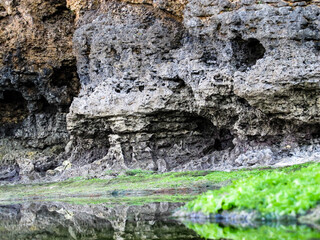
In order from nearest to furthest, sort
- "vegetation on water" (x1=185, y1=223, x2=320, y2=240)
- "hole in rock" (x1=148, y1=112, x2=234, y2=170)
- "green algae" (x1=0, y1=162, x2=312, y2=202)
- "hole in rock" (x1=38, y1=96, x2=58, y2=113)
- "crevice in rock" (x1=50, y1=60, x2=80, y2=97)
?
"vegetation on water" (x1=185, y1=223, x2=320, y2=240)
"green algae" (x1=0, y1=162, x2=312, y2=202)
"hole in rock" (x1=148, y1=112, x2=234, y2=170)
"crevice in rock" (x1=50, y1=60, x2=80, y2=97)
"hole in rock" (x1=38, y1=96, x2=58, y2=113)

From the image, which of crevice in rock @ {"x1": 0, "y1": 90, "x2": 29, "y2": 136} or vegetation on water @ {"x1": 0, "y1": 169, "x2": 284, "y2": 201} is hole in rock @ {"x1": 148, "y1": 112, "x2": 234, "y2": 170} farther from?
crevice in rock @ {"x1": 0, "y1": 90, "x2": 29, "y2": 136}

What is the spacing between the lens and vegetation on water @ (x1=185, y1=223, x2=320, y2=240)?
22.4 feet

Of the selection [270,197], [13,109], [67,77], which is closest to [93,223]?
[270,197]

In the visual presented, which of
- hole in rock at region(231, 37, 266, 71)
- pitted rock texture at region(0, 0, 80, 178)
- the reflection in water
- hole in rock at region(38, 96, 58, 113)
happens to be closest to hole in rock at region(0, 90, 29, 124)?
pitted rock texture at region(0, 0, 80, 178)

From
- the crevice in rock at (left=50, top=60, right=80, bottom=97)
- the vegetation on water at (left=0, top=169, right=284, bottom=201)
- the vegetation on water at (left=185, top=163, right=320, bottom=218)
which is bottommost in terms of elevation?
the vegetation on water at (left=0, top=169, right=284, bottom=201)

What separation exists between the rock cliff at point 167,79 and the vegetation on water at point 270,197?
8.54m

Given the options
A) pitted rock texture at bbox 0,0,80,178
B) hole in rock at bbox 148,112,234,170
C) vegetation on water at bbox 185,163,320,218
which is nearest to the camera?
vegetation on water at bbox 185,163,320,218

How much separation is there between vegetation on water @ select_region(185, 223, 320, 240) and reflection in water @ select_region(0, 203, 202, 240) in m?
0.27

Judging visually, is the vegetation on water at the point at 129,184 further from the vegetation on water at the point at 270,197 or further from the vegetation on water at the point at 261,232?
the vegetation on water at the point at 261,232

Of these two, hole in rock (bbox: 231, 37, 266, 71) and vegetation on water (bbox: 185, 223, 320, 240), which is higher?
hole in rock (bbox: 231, 37, 266, 71)

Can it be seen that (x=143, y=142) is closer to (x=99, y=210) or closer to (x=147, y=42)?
(x=147, y=42)

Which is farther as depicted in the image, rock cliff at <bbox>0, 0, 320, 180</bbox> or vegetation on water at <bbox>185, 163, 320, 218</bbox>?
rock cliff at <bbox>0, 0, 320, 180</bbox>

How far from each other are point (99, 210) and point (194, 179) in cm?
471

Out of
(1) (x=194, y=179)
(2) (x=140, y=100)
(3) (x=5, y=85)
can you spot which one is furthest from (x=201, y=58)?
(3) (x=5, y=85)
